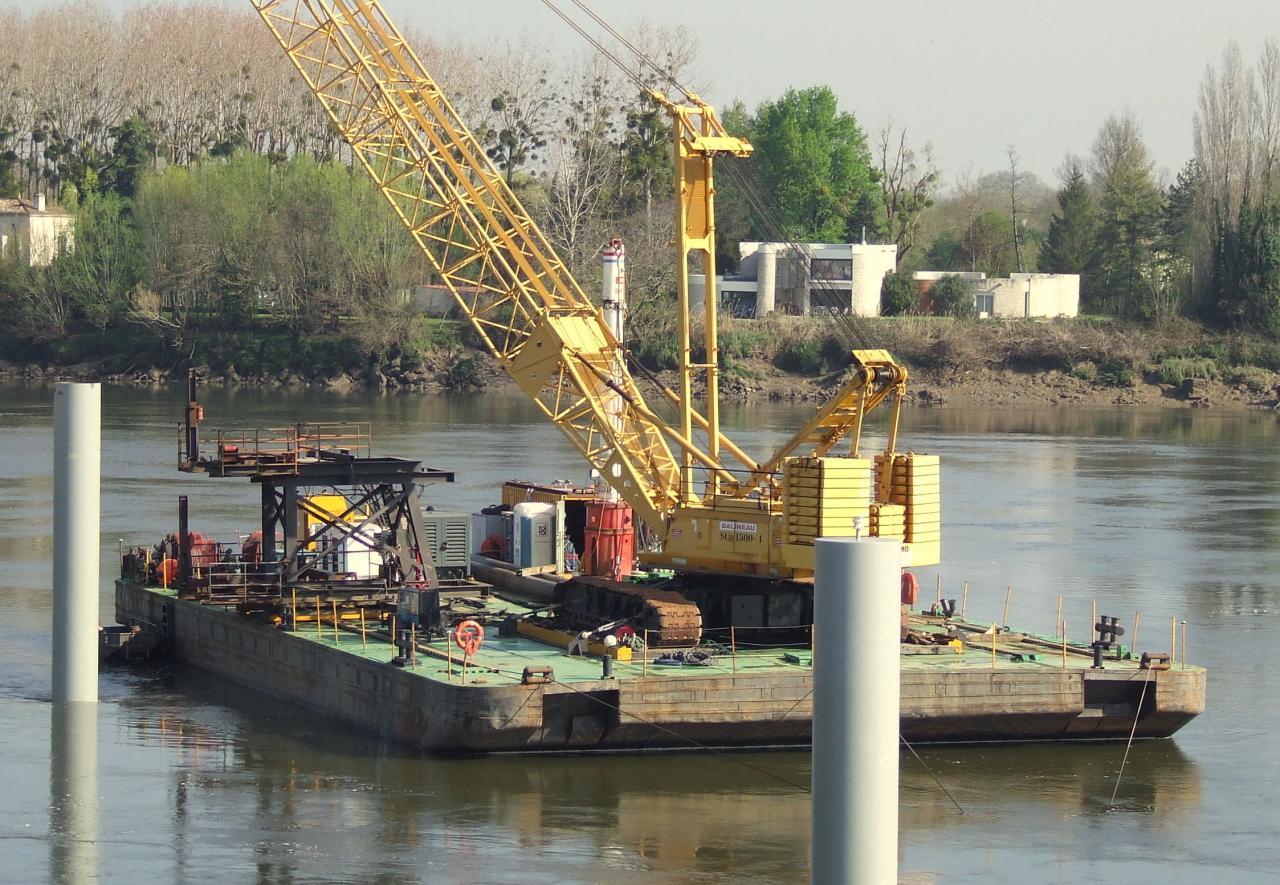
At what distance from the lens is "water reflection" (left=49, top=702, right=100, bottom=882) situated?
26062 mm

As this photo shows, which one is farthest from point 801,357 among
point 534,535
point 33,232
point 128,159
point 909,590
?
point 909,590

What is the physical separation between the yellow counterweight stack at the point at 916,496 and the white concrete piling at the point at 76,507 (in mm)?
12048

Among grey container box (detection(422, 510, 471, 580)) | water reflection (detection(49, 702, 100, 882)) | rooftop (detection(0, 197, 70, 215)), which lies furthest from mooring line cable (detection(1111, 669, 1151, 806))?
rooftop (detection(0, 197, 70, 215))

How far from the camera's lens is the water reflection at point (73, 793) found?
26062 millimetres

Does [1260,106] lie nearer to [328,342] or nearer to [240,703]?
[328,342]

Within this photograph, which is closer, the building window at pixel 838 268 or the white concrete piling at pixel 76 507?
the white concrete piling at pixel 76 507

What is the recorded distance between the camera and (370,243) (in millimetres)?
113625

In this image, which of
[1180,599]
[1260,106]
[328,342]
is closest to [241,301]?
[328,342]

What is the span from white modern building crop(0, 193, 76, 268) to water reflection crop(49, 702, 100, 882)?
9162 cm

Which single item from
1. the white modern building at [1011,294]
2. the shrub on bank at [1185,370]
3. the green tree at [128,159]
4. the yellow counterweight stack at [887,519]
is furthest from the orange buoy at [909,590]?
the green tree at [128,159]

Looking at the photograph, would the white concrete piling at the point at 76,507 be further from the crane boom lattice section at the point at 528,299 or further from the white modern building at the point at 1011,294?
the white modern building at the point at 1011,294

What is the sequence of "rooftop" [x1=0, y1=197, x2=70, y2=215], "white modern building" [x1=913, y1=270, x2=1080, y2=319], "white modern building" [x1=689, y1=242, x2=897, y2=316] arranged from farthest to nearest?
"rooftop" [x1=0, y1=197, x2=70, y2=215] < "white modern building" [x1=913, y1=270, x2=1080, y2=319] < "white modern building" [x1=689, y1=242, x2=897, y2=316]

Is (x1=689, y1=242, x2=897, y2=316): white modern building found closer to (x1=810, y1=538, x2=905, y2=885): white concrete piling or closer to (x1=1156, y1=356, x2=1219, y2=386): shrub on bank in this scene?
(x1=1156, y1=356, x2=1219, y2=386): shrub on bank

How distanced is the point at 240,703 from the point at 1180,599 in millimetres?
21622
